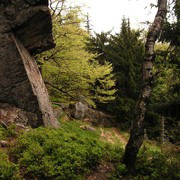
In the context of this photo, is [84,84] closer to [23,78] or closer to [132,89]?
[23,78]

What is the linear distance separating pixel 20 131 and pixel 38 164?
2273mm

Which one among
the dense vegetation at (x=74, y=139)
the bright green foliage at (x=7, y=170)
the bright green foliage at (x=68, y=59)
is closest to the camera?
the bright green foliage at (x=7, y=170)

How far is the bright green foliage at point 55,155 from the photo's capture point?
20.4ft

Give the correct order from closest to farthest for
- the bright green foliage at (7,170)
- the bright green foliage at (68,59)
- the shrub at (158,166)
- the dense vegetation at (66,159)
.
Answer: the bright green foliage at (7,170) < the dense vegetation at (66,159) < the shrub at (158,166) < the bright green foliage at (68,59)

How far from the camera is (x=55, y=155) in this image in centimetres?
684

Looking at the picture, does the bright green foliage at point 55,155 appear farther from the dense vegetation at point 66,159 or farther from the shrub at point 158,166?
the shrub at point 158,166

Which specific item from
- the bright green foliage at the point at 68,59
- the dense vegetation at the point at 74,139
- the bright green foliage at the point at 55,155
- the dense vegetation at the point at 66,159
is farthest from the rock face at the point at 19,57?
the bright green foliage at the point at 68,59

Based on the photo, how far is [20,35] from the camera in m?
10.1

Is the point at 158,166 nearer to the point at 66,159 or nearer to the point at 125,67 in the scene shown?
the point at 66,159

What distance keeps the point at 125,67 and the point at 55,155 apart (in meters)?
18.7

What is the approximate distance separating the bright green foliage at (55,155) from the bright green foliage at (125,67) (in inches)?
594

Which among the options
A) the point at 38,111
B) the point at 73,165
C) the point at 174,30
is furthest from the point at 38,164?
the point at 174,30

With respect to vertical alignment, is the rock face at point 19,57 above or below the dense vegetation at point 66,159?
above

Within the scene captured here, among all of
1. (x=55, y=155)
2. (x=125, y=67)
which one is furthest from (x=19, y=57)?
(x=125, y=67)
